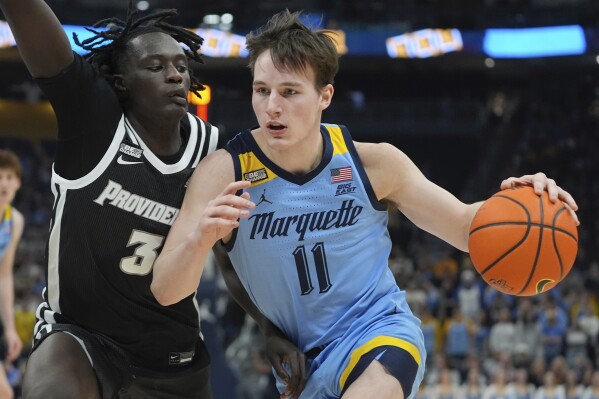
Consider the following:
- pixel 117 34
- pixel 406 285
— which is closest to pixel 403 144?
pixel 406 285

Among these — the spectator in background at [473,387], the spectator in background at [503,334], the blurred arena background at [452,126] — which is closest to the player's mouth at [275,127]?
the blurred arena background at [452,126]

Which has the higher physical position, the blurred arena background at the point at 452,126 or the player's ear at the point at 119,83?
the player's ear at the point at 119,83

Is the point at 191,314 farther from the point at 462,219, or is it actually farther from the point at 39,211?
the point at 39,211

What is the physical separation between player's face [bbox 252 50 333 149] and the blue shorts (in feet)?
2.73

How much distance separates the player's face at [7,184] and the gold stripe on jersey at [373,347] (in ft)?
12.4

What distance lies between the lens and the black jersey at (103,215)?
383 cm

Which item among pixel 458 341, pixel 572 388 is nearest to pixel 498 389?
pixel 572 388

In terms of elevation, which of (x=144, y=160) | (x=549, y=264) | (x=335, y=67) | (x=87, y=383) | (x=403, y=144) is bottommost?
(x=403, y=144)

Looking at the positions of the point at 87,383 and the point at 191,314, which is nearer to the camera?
the point at 87,383

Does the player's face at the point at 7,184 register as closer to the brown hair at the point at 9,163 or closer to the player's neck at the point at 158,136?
the brown hair at the point at 9,163

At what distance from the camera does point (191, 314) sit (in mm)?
4145

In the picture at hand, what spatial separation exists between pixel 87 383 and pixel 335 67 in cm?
167

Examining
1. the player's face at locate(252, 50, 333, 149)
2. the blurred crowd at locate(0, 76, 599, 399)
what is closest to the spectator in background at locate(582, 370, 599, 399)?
the blurred crowd at locate(0, 76, 599, 399)

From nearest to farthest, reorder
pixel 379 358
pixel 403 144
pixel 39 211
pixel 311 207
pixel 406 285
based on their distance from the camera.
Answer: pixel 379 358, pixel 311 207, pixel 406 285, pixel 39 211, pixel 403 144
